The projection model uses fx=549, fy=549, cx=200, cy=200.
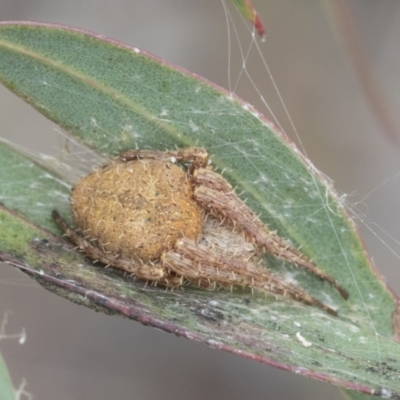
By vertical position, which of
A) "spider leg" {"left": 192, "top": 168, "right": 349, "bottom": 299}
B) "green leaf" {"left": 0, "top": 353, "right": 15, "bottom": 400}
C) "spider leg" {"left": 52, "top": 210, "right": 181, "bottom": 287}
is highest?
"spider leg" {"left": 192, "top": 168, "right": 349, "bottom": 299}

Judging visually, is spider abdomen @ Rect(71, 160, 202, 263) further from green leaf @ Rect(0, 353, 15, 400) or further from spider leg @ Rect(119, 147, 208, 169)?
green leaf @ Rect(0, 353, 15, 400)

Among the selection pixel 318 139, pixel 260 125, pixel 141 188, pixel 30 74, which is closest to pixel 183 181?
pixel 141 188

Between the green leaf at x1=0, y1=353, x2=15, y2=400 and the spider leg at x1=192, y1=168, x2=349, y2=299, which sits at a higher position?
the spider leg at x1=192, y1=168, x2=349, y2=299

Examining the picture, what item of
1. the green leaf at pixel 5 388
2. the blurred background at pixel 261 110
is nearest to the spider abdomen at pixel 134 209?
the green leaf at pixel 5 388

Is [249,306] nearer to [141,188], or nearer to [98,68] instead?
[141,188]

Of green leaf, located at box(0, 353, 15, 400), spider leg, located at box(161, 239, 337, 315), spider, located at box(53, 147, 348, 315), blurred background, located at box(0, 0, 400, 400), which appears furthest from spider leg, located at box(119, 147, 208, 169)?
blurred background, located at box(0, 0, 400, 400)

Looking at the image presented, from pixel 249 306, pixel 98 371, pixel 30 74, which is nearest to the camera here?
pixel 30 74

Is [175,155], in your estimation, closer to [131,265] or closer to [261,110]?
[131,265]
